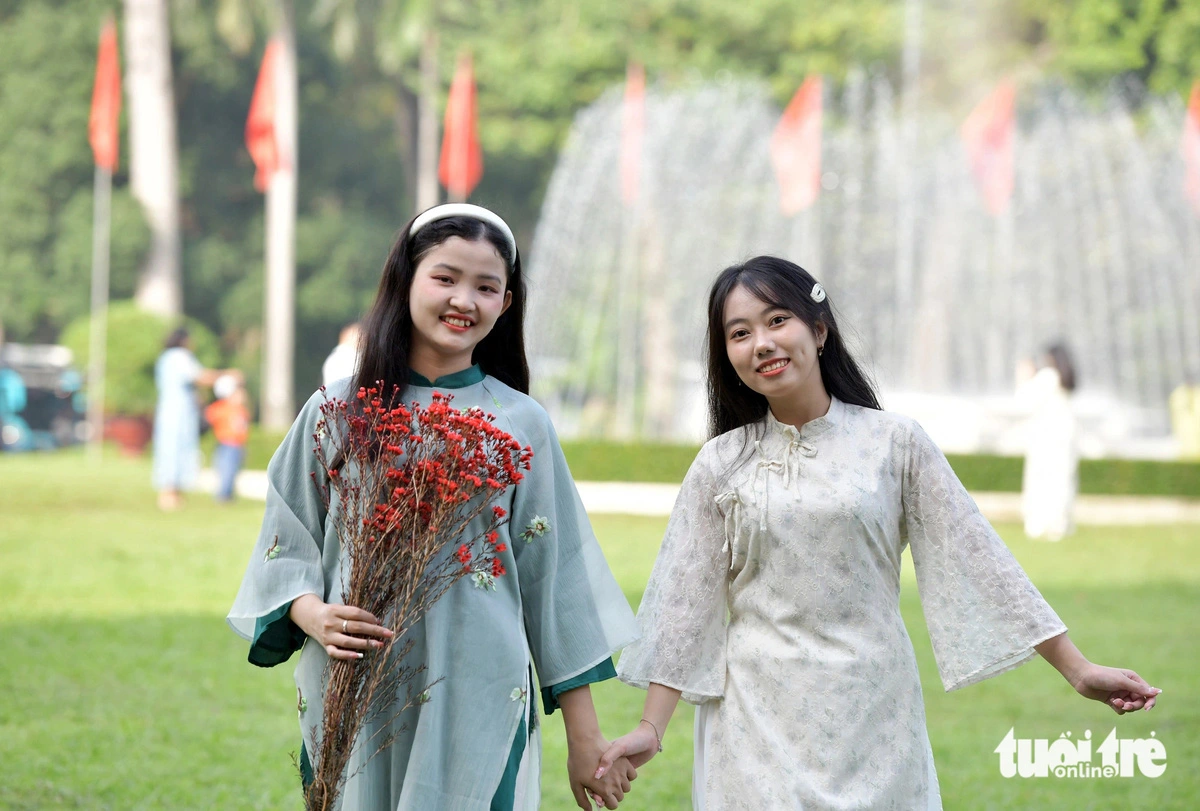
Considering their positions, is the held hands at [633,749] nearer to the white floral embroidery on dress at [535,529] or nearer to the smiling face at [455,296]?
the white floral embroidery on dress at [535,529]

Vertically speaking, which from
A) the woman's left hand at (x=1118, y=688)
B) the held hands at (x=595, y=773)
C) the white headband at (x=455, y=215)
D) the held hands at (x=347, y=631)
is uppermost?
the white headband at (x=455, y=215)

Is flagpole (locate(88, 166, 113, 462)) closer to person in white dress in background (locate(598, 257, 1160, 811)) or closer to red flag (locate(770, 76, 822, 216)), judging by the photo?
red flag (locate(770, 76, 822, 216))

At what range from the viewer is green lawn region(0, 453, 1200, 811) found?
13.7 ft

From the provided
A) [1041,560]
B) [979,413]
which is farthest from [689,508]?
[979,413]

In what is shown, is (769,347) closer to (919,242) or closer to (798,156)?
(798,156)

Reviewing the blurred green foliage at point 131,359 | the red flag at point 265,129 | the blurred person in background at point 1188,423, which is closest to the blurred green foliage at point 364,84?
the blurred green foliage at point 131,359

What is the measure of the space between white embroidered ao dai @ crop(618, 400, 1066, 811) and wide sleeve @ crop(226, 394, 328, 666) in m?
0.60

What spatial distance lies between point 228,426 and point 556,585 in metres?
9.97

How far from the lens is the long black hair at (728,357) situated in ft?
8.02

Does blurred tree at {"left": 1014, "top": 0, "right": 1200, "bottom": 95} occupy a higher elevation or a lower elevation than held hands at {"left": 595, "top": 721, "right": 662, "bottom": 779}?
higher

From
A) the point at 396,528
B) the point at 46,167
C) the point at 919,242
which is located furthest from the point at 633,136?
the point at 396,528

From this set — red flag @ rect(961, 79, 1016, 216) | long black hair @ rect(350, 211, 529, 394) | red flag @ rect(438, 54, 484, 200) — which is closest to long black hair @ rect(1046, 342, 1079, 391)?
red flag @ rect(961, 79, 1016, 216)

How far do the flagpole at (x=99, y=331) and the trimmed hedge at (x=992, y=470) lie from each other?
918cm

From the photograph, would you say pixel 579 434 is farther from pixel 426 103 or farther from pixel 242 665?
pixel 242 665
